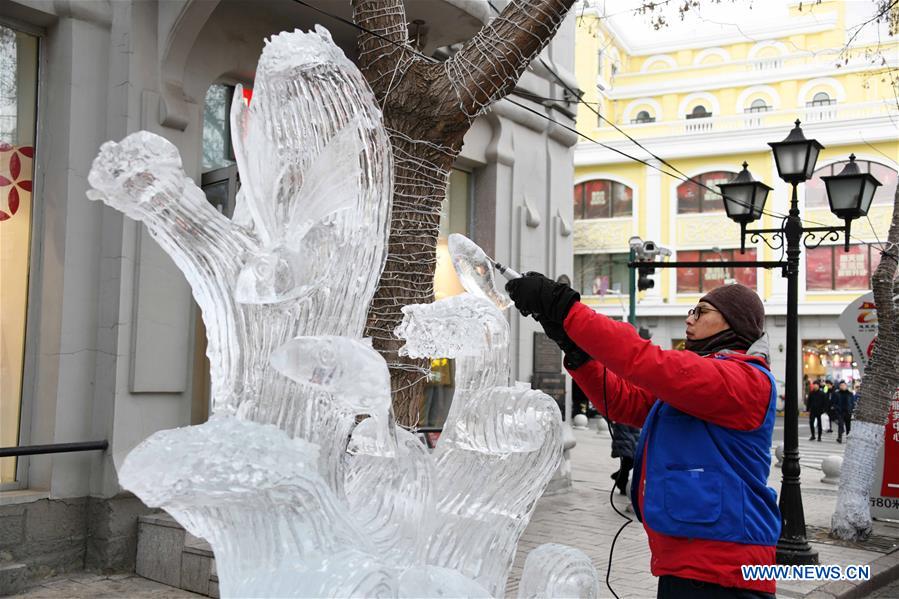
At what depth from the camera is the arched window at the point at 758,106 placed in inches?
1097

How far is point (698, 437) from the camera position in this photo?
94.0 inches

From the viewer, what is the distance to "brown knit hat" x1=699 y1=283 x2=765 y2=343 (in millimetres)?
2551

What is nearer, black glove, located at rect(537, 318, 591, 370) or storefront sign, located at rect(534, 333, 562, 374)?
black glove, located at rect(537, 318, 591, 370)

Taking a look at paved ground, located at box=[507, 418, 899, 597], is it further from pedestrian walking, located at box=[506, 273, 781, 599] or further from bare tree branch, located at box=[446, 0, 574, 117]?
bare tree branch, located at box=[446, 0, 574, 117]

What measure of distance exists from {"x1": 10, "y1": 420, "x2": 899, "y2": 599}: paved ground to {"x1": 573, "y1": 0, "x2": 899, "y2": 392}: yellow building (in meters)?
16.1

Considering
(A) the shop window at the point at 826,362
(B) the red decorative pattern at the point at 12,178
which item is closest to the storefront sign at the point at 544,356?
(B) the red decorative pattern at the point at 12,178

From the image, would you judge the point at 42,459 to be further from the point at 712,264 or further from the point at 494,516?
the point at 712,264

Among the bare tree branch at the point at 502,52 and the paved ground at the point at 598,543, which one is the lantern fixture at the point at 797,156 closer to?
the paved ground at the point at 598,543

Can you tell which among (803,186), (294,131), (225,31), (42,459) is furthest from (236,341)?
(803,186)

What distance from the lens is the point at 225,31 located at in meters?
6.11

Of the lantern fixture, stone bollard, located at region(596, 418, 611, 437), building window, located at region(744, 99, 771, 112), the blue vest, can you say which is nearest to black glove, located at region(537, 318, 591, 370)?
the blue vest

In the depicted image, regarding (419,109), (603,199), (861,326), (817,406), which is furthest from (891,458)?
(603,199)

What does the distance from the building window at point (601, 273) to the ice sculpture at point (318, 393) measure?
27.1 metres

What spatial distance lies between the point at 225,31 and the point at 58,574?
4.04 meters
